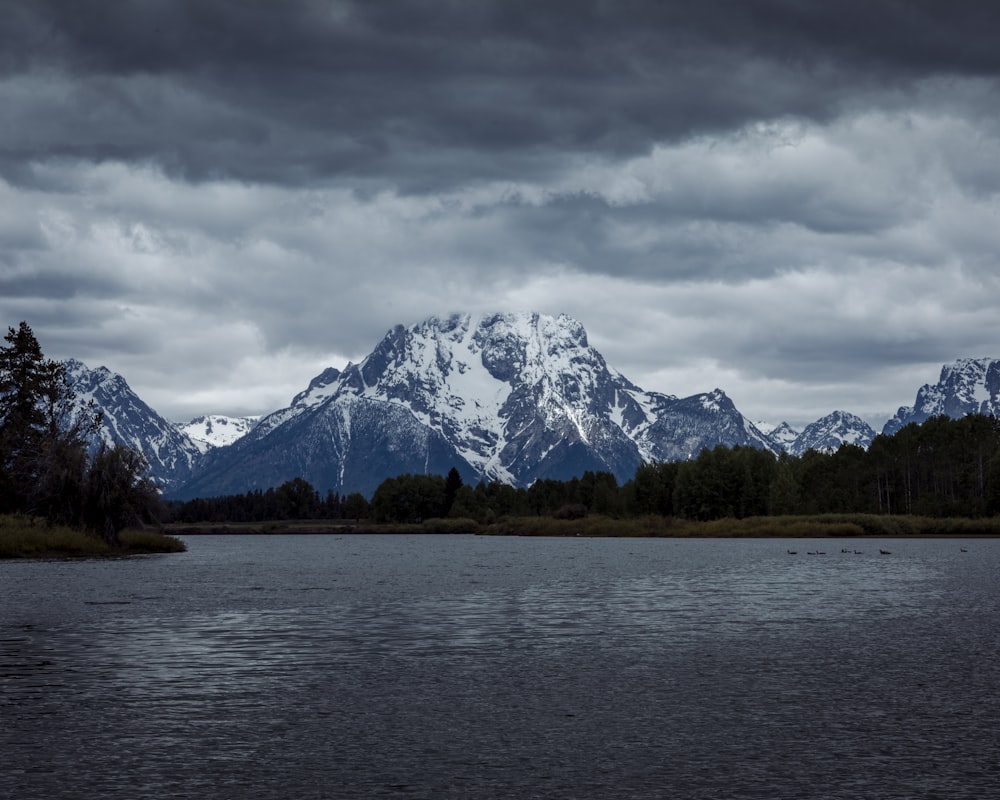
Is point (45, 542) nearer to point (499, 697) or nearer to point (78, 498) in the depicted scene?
point (78, 498)

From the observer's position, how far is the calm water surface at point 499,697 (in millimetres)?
21219

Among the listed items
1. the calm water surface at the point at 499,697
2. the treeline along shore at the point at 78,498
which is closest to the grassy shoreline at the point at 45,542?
the treeline along shore at the point at 78,498

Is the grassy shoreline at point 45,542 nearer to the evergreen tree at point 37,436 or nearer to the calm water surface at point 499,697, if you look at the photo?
the evergreen tree at point 37,436

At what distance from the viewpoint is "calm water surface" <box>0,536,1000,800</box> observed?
21.2 meters

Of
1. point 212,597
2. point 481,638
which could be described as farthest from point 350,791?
point 212,597

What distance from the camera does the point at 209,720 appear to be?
87.4 feet

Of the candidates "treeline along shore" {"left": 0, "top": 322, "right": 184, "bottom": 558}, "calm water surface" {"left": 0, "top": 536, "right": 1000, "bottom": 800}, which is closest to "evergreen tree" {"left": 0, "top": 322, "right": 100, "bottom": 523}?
"treeline along shore" {"left": 0, "top": 322, "right": 184, "bottom": 558}

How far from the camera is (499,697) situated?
3027 centimetres

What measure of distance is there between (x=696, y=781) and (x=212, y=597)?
162ft

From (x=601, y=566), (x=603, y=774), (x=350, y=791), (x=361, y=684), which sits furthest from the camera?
(x=601, y=566)

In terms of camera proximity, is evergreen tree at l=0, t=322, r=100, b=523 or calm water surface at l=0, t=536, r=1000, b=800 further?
evergreen tree at l=0, t=322, r=100, b=523

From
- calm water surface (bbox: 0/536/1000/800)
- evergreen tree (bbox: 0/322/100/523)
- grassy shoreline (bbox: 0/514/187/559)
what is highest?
evergreen tree (bbox: 0/322/100/523)

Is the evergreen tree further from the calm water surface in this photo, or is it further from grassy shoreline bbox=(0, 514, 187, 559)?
the calm water surface

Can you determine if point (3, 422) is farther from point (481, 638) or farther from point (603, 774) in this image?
point (603, 774)
